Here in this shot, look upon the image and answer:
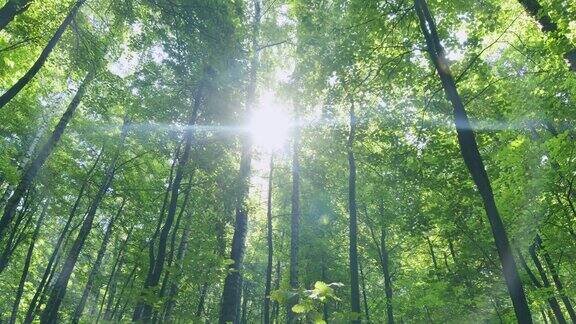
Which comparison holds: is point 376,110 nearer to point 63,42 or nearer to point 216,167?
point 216,167

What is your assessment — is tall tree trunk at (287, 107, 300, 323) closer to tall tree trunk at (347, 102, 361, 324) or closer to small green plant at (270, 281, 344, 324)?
tall tree trunk at (347, 102, 361, 324)

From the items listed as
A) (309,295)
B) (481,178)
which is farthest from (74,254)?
(481,178)

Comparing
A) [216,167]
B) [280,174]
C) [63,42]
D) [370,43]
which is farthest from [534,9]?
[280,174]

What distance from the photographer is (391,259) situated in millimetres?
24703

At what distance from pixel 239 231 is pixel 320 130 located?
6.37 m

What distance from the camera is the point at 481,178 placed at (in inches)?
253

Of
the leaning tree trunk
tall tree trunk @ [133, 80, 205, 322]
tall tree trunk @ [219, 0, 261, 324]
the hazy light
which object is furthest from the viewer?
the hazy light

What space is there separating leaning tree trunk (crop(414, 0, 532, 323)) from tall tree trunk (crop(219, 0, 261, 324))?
19.6ft

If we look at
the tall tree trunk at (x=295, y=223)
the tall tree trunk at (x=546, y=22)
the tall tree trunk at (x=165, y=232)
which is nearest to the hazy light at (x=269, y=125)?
the tall tree trunk at (x=295, y=223)

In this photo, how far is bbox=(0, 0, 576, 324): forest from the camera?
891 centimetres

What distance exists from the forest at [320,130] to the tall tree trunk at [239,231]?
0.08 meters

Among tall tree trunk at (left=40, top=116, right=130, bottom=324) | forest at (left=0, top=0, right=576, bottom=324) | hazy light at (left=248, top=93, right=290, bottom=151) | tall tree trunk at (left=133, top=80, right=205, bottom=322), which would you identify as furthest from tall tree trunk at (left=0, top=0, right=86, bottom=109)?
tall tree trunk at (left=40, top=116, right=130, bottom=324)

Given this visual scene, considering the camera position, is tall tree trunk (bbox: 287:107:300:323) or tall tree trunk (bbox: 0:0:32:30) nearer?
tall tree trunk (bbox: 0:0:32:30)

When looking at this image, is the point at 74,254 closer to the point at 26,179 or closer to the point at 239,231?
the point at 26,179
